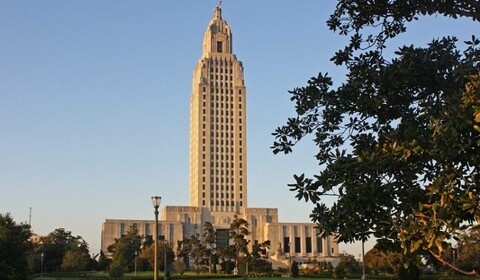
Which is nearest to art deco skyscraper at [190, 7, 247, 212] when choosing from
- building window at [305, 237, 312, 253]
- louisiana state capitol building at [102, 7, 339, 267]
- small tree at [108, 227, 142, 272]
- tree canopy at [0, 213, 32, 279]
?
louisiana state capitol building at [102, 7, 339, 267]

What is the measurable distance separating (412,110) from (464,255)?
197 feet

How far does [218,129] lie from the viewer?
414 ft

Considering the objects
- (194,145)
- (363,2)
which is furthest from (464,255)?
(194,145)

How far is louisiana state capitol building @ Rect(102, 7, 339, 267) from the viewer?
118 meters

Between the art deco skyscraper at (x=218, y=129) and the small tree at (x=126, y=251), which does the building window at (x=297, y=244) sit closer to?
the art deco skyscraper at (x=218, y=129)

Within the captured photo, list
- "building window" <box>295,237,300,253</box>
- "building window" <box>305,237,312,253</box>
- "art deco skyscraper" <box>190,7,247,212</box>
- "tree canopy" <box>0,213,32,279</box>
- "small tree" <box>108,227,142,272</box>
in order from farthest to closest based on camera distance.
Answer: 1. "building window" <box>305,237,312,253</box>
2. "building window" <box>295,237,300,253</box>
3. "art deco skyscraper" <box>190,7,247,212</box>
4. "small tree" <box>108,227,142,272</box>
5. "tree canopy" <box>0,213,32,279</box>

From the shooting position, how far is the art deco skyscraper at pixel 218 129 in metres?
122

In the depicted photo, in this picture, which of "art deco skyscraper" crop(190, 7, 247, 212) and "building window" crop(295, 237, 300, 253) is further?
"building window" crop(295, 237, 300, 253)

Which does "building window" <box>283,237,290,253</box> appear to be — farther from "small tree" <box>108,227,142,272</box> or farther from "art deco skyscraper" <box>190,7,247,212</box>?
"small tree" <box>108,227,142,272</box>

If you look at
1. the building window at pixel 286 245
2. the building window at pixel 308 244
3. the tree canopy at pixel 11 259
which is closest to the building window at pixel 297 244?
the building window at pixel 308 244

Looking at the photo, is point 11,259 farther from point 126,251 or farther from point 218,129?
point 218,129

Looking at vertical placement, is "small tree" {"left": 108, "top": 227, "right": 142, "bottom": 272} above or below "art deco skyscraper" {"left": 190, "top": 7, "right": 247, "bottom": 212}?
below

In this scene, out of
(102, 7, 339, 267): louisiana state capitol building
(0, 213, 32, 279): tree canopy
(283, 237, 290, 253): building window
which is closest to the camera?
(0, 213, 32, 279): tree canopy

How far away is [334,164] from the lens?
8.20 meters
